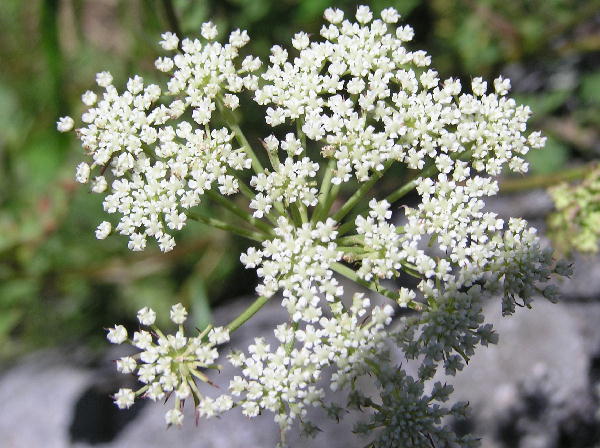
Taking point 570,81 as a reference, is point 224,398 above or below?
below

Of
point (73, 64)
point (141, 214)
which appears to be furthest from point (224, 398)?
point (73, 64)

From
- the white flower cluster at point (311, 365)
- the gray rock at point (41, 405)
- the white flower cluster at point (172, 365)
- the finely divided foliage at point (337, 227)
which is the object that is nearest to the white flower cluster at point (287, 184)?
the finely divided foliage at point (337, 227)

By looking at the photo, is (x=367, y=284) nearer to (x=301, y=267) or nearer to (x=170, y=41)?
(x=301, y=267)

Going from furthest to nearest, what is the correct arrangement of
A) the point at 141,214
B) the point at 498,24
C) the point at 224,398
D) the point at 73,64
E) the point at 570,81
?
the point at 73,64
the point at 570,81
the point at 498,24
the point at 141,214
the point at 224,398

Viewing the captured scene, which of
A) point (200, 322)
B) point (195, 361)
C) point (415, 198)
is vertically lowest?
point (195, 361)

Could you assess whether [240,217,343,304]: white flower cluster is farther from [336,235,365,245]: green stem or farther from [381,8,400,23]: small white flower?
[381,8,400,23]: small white flower

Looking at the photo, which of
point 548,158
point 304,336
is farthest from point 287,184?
point 548,158

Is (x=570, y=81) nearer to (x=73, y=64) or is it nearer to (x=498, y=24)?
(x=498, y=24)
